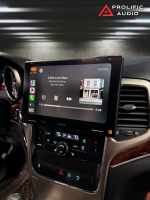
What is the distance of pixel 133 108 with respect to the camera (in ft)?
2.05

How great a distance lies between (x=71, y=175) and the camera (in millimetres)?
721

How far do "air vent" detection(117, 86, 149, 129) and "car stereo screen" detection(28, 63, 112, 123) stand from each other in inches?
4.6

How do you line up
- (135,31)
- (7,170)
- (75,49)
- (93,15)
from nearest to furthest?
1. (7,170)
2. (93,15)
3. (135,31)
4. (75,49)

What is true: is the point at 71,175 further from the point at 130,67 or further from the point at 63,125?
the point at 130,67

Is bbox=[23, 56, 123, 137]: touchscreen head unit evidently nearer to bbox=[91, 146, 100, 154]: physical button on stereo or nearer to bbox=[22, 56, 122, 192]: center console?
bbox=[22, 56, 122, 192]: center console

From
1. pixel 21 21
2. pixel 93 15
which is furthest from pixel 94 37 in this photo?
pixel 21 21

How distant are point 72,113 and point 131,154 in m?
0.29

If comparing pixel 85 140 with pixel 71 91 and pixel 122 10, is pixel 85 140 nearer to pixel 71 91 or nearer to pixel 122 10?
pixel 71 91

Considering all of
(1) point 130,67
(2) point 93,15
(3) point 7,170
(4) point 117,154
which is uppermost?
(2) point 93,15

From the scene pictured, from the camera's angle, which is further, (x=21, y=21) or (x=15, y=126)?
(x=21, y=21)

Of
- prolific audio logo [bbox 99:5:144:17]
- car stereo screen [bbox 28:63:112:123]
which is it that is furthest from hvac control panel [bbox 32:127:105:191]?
prolific audio logo [bbox 99:5:144:17]

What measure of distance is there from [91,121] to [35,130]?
1.07 feet

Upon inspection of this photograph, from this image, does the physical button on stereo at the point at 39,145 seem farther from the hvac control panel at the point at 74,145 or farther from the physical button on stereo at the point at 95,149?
the physical button on stereo at the point at 95,149

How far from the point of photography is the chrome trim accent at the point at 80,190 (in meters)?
0.63
